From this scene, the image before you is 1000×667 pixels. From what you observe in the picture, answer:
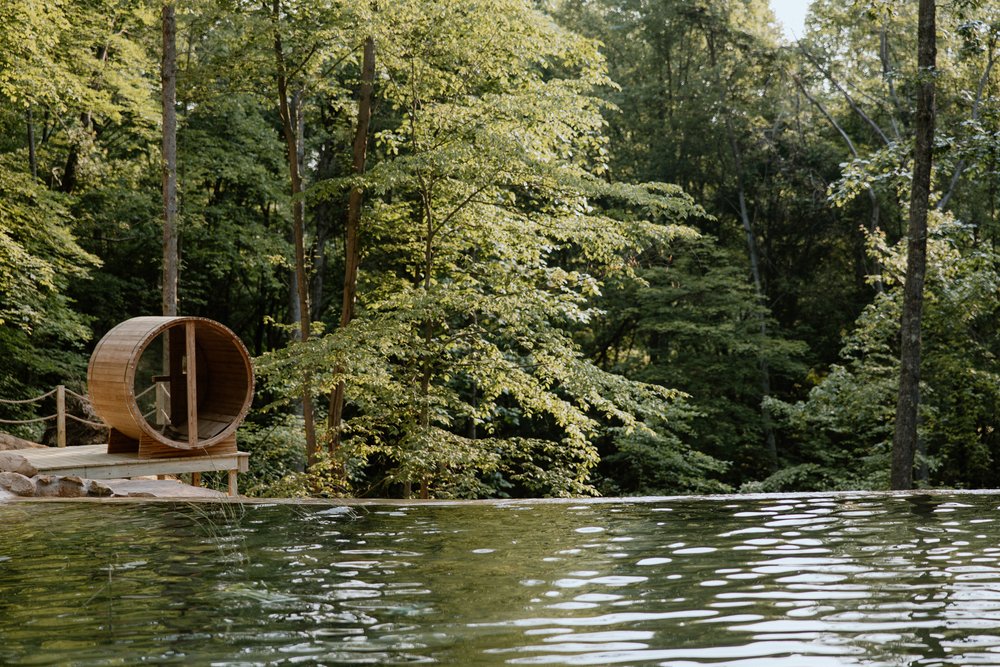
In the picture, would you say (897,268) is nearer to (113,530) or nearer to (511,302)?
(511,302)

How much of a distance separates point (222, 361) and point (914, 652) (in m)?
11.0

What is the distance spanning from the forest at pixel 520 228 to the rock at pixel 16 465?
366 cm

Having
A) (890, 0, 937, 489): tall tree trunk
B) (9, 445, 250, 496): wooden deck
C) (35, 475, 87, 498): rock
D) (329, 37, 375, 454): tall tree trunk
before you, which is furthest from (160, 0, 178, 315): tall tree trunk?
(890, 0, 937, 489): tall tree trunk

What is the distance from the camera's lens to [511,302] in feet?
39.9

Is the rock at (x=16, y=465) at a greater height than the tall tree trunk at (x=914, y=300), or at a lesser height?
lesser

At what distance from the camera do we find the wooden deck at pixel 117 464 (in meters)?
10.4

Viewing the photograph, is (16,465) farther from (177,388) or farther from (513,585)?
(513,585)

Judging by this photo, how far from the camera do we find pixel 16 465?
349 inches

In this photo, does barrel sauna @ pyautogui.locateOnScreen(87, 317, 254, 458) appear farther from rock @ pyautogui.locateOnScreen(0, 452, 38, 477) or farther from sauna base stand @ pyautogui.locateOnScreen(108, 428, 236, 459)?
rock @ pyautogui.locateOnScreen(0, 452, 38, 477)

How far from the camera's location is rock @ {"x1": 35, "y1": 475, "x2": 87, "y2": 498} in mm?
8383

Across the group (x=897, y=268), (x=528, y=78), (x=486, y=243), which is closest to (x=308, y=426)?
(x=486, y=243)

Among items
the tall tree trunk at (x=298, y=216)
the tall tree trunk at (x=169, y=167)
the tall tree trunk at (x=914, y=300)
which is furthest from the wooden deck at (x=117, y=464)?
the tall tree trunk at (x=914, y=300)

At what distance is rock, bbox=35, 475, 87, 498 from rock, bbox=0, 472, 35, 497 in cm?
8

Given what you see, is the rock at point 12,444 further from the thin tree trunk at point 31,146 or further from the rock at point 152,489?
the thin tree trunk at point 31,146
